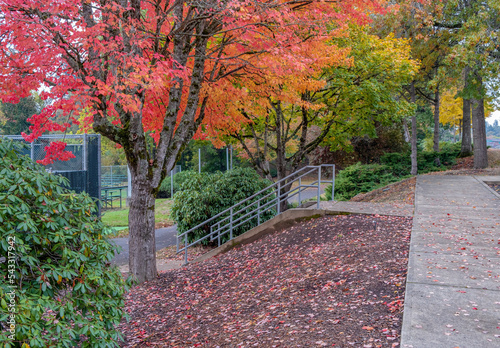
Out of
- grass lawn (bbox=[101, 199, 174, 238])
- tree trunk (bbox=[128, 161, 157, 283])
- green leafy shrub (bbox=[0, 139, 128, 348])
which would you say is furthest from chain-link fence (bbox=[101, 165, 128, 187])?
green leafy shrub (bbox=[0, 139, 128, 348])

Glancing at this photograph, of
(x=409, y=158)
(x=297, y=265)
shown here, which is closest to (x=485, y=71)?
(x=409, y=158)

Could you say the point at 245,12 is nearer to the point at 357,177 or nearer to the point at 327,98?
the point at 327,98

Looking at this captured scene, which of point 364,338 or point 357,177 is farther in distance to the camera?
point 357,177

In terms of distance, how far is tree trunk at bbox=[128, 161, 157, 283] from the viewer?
7797 mm

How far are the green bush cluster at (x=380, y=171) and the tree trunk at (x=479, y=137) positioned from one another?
10.6 ft

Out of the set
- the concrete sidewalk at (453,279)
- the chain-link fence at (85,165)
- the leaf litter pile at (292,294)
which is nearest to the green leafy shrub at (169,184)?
the chain-link fence at (85,165)

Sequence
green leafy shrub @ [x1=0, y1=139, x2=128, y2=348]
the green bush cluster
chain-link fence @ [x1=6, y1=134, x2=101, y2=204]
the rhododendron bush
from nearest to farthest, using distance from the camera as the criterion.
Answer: green leafy shrub @ [x1=0, y1=139, x2=128, y2=348] → the rhododendron bush → chain-link fence @ [x1=6, y1=134, x2=101, y2=204] → the green bush cluster

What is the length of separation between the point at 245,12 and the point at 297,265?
4.65m

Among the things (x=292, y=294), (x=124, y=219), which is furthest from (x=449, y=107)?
(x=292, y=294)

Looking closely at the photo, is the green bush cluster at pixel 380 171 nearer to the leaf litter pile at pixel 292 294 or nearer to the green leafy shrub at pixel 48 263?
the leaf litter pile at pixel 292 294

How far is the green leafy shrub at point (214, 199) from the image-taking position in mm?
12258

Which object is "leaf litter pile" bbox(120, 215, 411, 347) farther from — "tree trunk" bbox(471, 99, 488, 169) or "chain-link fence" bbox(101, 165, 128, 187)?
"chain-link fence" bbox(101, 165, 128, 187)

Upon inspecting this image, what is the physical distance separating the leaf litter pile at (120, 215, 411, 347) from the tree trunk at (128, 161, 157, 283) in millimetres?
406

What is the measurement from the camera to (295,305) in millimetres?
Result: 4840
